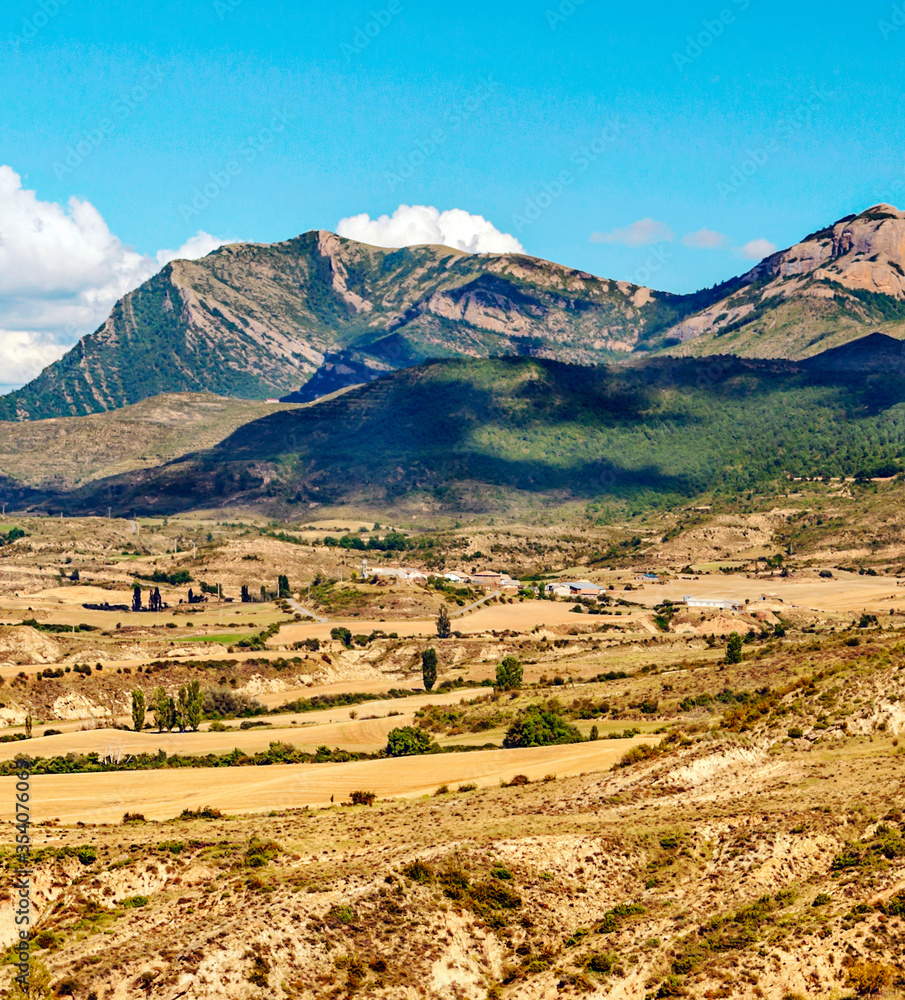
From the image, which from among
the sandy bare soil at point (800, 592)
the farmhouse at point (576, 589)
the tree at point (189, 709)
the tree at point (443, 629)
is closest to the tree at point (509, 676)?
the tree at point (189, 709)

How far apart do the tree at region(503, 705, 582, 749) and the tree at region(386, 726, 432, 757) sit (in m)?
5.36

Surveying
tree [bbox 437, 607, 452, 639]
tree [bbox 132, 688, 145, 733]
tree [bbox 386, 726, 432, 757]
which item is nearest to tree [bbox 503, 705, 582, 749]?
tree [bbox 386, 726, 432, 757]

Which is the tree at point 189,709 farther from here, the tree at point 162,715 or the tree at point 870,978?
the tree at point 870,978

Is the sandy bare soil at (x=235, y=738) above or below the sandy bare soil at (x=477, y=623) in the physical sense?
below

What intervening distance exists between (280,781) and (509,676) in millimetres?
42888

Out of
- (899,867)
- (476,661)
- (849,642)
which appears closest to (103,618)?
(476,661)

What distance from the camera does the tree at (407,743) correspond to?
82500mm

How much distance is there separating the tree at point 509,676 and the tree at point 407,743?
25.0 metres

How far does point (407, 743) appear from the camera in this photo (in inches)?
3268

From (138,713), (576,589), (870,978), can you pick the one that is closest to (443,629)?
(576,589)

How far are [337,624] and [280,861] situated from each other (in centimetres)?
11824

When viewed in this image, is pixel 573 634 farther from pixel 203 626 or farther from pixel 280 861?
pixel 280 861

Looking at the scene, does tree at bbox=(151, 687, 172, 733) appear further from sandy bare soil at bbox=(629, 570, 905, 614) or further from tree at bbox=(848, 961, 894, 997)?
sandy bare soil at bbox=(629, 570, 905, 614)

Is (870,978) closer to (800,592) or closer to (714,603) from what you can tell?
(714,603)
